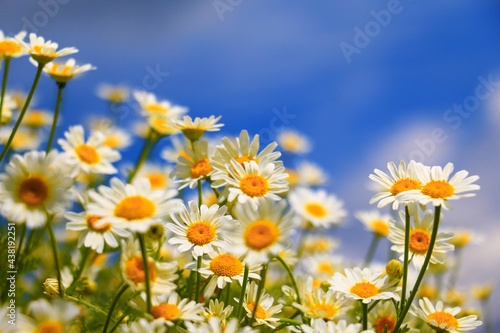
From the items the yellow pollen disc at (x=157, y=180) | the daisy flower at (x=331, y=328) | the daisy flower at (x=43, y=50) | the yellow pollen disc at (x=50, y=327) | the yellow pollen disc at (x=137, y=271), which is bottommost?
the yellow pollen disc at (x=50, y=327)

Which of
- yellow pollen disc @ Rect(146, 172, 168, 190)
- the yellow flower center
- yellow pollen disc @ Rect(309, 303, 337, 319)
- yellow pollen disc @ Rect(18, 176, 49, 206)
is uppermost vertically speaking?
yellow pollen disc @ Rect(146, 172, 168, 190)

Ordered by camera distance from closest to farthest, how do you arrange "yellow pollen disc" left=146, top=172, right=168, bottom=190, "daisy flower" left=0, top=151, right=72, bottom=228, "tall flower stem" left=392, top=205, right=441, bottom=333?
"daisy flower" left=0, top=151, right=72, bottom=228 → "tall flower stem" left=392, top=205, right=441, bottom=333 → "yellow pollen disc" left=146, top=172, right=168, bottom=190

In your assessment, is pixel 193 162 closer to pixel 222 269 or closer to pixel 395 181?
pixel 222 269

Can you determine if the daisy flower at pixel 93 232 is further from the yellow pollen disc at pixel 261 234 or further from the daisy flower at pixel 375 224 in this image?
the daisy flower at pixel 375 224

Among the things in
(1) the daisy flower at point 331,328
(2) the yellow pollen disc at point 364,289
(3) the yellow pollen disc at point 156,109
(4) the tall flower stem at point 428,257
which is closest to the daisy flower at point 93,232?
(1) the daisy flower at point 331,328

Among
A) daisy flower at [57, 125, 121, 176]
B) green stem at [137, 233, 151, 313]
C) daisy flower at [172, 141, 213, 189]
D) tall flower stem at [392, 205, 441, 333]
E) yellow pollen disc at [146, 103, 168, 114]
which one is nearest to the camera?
green stem at [137, 233, 151, 313]

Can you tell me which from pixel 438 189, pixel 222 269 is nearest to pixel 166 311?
pixel 222 269

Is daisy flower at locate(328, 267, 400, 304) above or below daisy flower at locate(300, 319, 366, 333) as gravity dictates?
above

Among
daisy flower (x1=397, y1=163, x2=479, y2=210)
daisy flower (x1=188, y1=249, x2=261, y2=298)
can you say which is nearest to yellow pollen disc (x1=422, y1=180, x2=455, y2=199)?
daisy flower (x1=397, y1=163, x2=479, y2=210)

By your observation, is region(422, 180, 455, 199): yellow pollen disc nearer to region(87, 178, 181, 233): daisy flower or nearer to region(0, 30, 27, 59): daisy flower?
region(87, 178, 181, 233): daisy flower
